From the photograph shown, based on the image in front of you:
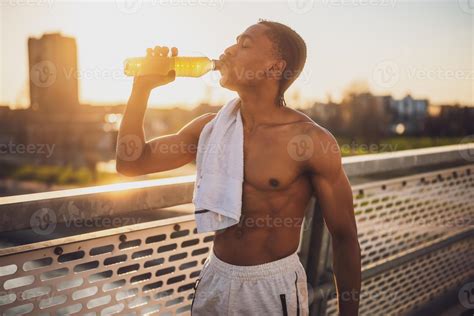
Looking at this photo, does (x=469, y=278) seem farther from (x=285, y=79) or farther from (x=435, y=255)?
(x=285, y=79)

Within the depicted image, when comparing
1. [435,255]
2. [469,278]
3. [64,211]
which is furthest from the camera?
[469,278]

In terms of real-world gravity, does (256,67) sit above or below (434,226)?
above

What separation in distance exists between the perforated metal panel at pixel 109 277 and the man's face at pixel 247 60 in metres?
0.76

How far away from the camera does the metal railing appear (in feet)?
5.45

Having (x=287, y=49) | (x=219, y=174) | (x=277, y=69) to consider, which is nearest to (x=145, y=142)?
(x=219, y=174)

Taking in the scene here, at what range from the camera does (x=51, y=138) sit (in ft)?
147

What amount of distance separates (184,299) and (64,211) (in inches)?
35.9

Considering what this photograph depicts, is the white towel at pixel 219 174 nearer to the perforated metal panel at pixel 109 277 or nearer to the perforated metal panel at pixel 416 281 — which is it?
the perforated metal panel at pixel 109 277

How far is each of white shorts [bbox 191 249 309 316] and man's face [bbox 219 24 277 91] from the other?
90cm

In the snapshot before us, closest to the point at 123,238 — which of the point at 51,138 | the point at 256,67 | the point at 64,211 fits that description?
the point at 64,211

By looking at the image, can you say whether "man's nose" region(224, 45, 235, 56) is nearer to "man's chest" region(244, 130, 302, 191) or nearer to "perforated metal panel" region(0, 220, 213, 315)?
"man's chest" region(244, 130, 302, 191)

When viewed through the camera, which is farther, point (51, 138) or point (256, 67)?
point (51, 138)

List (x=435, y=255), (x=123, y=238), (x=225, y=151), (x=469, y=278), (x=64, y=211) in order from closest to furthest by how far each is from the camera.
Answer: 1. (x=64, y=211)
2. (x=123, y=238)
3. (x=225, y=151)
4. (x=435, y=255)
5. (x=469, y=278)

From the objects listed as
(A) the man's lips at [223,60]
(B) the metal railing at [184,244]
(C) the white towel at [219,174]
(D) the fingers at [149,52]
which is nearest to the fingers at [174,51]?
(D) the fingers at [149,52]
